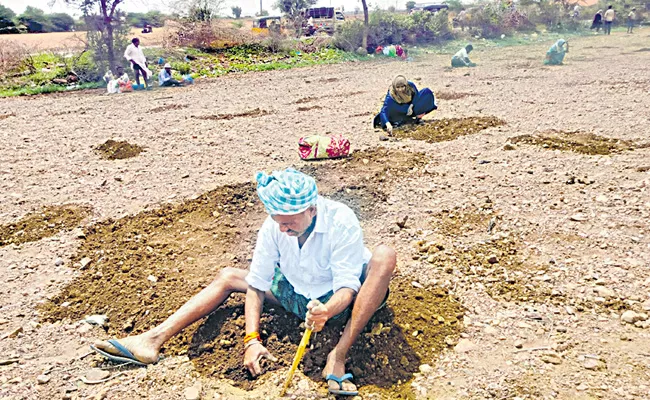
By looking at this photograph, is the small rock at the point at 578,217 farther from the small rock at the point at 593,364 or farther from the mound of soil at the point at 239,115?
the mound of soil at the point at 239,115

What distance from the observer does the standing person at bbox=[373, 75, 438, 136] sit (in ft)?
23.1

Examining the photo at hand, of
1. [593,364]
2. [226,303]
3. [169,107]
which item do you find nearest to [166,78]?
[169,107]

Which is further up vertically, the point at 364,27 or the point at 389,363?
the point at 364,27

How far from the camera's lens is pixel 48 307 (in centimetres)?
324

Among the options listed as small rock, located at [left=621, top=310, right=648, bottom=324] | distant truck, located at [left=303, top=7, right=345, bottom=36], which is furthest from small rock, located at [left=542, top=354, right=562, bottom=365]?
distant truck, located at [left=303, top=7, right=345, bottom=36]

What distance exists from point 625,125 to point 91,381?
255 inches

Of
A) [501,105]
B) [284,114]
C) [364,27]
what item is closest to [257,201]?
[284,114]

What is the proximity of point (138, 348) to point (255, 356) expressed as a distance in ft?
2.03

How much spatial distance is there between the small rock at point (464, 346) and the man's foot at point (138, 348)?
1545 mm

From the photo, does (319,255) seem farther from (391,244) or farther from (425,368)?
(391,244)

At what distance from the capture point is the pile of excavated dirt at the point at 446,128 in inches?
261

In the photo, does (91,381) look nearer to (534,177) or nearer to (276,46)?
(534,177)

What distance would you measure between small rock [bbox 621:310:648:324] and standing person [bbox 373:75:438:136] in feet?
14.7

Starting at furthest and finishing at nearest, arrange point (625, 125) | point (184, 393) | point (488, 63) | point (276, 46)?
point (276, 46)
point (488, 63)
point (625, 125)
point (184, 393)
